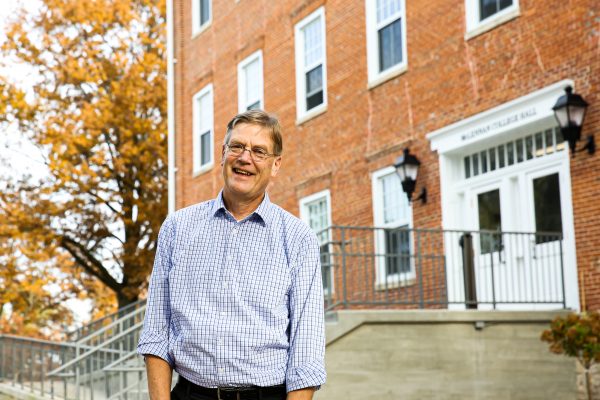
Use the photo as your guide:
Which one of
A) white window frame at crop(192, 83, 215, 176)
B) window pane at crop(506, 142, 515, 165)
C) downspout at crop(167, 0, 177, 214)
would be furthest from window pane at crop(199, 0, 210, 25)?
window pane at crop(506, 142, 515, 165)

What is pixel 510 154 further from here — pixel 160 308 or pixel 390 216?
pixel 160 308

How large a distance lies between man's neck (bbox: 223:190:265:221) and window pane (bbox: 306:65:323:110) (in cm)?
1482

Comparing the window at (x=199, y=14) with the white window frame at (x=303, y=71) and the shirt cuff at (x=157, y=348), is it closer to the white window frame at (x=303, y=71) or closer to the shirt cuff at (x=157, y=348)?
the white window frame at (x=303, y=71)

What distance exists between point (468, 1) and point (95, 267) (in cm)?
1722

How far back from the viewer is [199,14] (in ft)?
80.4

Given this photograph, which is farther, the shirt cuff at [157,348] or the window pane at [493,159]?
the window pane at [493,159]

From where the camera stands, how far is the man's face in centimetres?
378

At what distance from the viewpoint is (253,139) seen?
3.78 meters

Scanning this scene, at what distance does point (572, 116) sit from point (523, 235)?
192 cm

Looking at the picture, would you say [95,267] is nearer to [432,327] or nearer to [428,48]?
[428,48]

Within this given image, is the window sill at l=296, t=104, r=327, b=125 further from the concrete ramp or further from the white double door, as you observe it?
the concrete ramp

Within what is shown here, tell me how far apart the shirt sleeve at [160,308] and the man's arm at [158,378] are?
21 millimetres

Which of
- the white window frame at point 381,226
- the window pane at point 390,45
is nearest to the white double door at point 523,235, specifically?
the white window frame at point 381,226

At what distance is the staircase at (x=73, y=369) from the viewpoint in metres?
14.2
